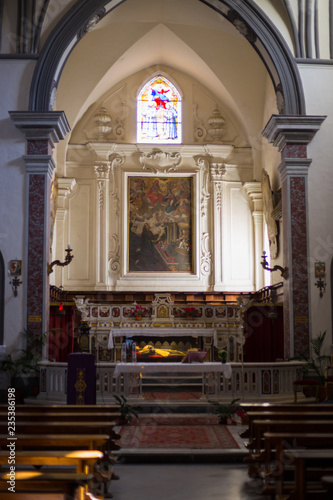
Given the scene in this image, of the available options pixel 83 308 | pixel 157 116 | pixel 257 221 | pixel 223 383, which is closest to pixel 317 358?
pixel 223 383

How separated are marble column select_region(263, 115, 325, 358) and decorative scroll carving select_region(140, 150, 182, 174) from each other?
243 inches

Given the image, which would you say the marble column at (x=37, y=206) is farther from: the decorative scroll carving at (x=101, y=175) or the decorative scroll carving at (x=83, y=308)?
the decorative scroll carving at (x=101, y=175)

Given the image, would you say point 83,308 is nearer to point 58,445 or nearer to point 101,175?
point 101,175

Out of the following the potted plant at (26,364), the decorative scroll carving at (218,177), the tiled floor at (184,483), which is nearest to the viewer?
the tiled floor at (184,483)

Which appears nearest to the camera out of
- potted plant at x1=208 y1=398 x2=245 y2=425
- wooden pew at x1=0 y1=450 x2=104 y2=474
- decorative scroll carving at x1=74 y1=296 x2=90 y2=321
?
wooden pew at x1=0 y1=450 x2=104 y2=474

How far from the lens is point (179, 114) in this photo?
2047cm

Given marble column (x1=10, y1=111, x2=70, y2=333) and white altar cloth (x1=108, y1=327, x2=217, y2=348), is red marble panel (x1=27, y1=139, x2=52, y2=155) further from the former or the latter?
white altar cloth (x1=108, y1=327, x2=217, y2=348)

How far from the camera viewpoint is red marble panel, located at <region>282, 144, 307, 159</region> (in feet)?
45.2

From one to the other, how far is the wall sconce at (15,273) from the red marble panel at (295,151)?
5804mm

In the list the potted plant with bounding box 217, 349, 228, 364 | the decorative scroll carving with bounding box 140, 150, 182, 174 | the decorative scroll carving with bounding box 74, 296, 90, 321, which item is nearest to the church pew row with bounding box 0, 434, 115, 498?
the potted plant with bounding box 217, 349, 228, 364

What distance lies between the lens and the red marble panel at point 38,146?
13469 millimetres

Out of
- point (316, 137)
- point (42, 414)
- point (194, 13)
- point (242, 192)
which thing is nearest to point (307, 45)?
point (316, 137)

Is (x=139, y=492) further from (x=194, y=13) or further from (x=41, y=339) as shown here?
(x=194, y=13)

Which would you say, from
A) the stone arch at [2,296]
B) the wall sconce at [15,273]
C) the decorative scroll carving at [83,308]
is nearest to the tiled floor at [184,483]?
the stone arch at [2,296]
